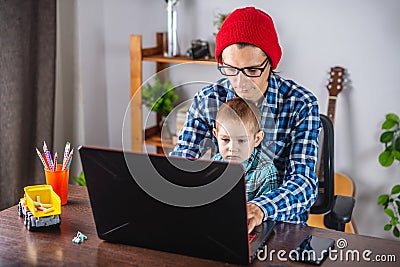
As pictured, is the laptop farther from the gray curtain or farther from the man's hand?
the gray curtain

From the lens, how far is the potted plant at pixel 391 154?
2.67m

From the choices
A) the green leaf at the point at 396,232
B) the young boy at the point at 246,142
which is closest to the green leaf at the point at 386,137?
the green leaf at the point at 396,232

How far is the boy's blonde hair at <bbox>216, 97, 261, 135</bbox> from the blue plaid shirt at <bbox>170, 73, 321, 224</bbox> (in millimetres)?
109

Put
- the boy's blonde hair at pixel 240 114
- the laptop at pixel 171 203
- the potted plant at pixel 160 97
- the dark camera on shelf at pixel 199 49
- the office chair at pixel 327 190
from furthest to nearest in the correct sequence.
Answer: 1. the potted plant at pixel 160 97
2. the dark camera on shelf at pixel 199 49
3. the office chair at pixel 327 190
4. the boy's blonde hair at pixel 240 114
5. the laptop at pixel 171 203

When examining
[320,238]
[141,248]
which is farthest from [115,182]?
[320,238]

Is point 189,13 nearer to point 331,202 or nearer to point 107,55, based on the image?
point 107,55

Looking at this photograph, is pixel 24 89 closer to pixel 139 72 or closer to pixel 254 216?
pixel 139 72

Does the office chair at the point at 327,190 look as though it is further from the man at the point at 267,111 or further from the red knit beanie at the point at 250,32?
the red knit beanie at the point at 250,32

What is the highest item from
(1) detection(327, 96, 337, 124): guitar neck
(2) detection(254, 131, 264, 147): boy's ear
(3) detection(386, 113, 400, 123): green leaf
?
(1) detection(327, 96, 337, 124): guitar neck

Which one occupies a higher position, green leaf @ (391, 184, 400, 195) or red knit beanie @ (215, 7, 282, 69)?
red knit beanie @ (215, 7, 282, 69)

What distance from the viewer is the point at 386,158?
2.68 m

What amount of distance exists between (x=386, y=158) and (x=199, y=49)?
1.04 metres

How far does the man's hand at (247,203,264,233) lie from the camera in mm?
1423

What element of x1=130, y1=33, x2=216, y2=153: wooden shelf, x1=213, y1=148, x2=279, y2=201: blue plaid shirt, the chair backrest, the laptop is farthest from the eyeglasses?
x1=130, y1=33, x2=216, y2=153: wooden shelf
